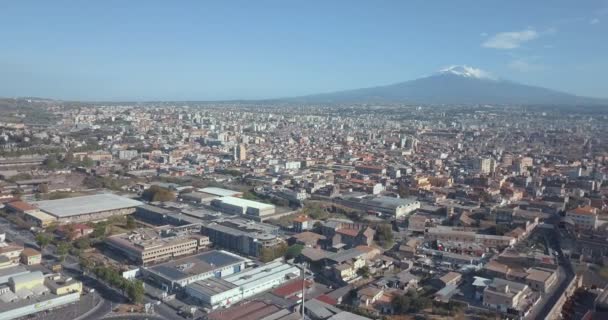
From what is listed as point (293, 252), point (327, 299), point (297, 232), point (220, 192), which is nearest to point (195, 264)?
point (293, 252)

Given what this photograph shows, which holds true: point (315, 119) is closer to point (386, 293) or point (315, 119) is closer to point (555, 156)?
point (555, 156)

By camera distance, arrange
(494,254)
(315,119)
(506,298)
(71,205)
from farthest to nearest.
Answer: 1. (315,119)
2. (71,205)
3. (494,254)
4. (506,298)

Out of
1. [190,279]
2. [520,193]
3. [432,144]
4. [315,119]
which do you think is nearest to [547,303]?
[190,279]

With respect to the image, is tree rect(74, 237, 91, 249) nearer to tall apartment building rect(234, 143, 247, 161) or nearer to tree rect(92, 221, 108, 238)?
tree rect(92, 221, 108, 238)

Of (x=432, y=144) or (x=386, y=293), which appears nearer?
(x=386, y=293)

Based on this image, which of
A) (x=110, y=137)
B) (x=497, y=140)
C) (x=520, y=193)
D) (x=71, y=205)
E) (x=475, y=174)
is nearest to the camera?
(x=71, y=205)

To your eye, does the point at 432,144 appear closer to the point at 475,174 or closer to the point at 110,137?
the point at 475,174

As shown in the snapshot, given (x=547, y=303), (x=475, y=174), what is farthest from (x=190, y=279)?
(x=475, y=174)

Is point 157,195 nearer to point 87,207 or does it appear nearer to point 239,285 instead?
point 87,207
